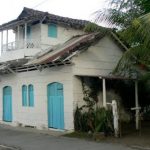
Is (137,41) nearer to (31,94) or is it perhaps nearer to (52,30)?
(31,94)

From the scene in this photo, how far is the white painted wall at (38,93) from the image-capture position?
20155mm

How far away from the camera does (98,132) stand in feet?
58.1

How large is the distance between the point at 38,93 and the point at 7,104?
4232 millimetres

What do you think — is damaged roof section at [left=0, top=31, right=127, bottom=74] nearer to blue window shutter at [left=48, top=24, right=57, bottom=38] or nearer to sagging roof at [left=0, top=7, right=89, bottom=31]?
sagging roof at [left=0, top=7, right=89, bottom=31]

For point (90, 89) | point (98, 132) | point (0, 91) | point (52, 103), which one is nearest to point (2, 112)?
point (0, 91)

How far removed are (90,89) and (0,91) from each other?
857 cm

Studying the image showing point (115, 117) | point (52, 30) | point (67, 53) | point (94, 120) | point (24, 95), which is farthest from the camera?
point (52, 30)

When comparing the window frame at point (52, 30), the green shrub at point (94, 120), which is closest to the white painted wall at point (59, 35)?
the window frame at point (52, 30)

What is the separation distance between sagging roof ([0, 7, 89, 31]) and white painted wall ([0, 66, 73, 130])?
3.60m

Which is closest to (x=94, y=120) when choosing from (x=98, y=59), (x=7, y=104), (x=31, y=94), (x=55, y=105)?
(x=55, y=105)

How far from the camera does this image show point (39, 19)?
26.2 metres

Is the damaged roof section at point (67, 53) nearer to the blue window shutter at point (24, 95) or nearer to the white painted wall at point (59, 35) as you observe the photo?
the blue window shutter at point (24, 95)

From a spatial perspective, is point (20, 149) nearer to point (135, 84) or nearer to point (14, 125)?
point (135, 84)

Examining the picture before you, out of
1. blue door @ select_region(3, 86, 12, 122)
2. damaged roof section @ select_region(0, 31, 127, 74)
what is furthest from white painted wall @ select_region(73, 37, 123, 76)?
blue door @ select_region(3, 86, 12, 122)
